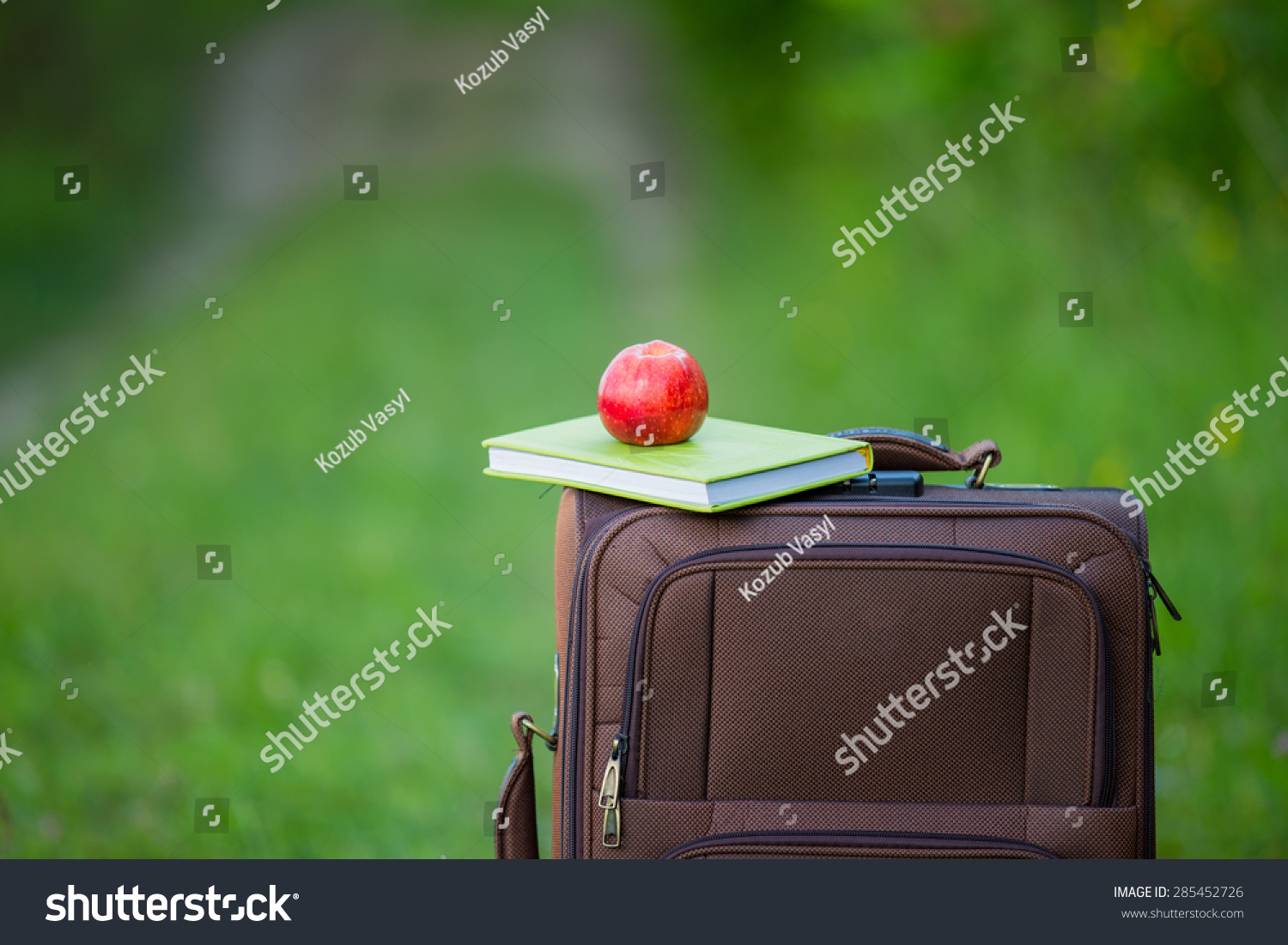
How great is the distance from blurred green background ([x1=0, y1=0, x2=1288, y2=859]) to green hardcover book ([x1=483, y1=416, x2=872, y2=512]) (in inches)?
41.3

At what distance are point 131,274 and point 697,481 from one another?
208cm

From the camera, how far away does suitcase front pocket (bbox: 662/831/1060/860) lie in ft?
3.42

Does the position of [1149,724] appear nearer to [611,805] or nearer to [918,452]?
[918,452]

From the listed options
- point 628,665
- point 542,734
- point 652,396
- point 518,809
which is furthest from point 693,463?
point 518,809

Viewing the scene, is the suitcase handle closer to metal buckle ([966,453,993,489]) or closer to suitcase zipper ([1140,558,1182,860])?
metal buckle ([966,453,993,489])

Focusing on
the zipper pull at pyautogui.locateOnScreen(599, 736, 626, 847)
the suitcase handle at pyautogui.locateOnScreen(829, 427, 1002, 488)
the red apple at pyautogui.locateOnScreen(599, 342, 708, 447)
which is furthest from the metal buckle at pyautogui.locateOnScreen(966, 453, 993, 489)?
the zipper pull at pyautogui.locateOnScreen(599, 736, 626, 847)

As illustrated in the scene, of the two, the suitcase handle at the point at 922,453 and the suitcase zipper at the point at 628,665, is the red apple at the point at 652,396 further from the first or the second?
the suitcase handle at the point at 922,453

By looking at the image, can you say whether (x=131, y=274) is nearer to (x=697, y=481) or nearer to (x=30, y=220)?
(x=30, y=220)

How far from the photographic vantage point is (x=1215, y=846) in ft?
6.05

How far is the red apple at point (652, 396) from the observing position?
1136 millimetres

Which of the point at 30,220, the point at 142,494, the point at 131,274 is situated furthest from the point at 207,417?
the point at 30,220

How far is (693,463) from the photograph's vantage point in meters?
1.07

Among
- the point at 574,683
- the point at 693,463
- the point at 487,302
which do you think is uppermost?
the point at 487,302

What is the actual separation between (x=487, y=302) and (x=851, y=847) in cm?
184
